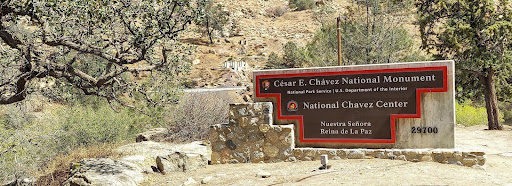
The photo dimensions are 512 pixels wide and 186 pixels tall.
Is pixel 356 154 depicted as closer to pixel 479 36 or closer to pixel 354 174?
pixel 354 174

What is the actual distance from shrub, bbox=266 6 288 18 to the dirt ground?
60846 mm

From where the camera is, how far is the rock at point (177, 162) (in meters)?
11.2

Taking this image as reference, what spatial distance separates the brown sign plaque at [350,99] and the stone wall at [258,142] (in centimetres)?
28

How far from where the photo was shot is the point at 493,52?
19797mm

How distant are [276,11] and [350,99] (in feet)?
205

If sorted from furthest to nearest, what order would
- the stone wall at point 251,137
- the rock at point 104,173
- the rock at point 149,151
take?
1. the rock at point 149,151
2. the stone wall at point 251,137
3. the rock at point 104,173

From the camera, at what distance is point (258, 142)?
11531 mm

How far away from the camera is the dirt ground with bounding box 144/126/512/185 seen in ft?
28.3

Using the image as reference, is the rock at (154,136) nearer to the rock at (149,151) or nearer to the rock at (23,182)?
the rock at (149,151)

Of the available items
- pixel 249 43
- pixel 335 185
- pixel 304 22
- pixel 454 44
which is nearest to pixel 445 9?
pixel 454 44

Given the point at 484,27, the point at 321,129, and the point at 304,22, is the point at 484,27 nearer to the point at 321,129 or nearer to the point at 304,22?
the point at 321,129

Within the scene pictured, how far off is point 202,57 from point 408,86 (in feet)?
139

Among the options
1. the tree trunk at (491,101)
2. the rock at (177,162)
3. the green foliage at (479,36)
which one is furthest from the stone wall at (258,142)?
the tree trunk at (491,101)

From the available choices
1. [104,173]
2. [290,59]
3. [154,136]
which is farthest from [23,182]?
[290,59]
